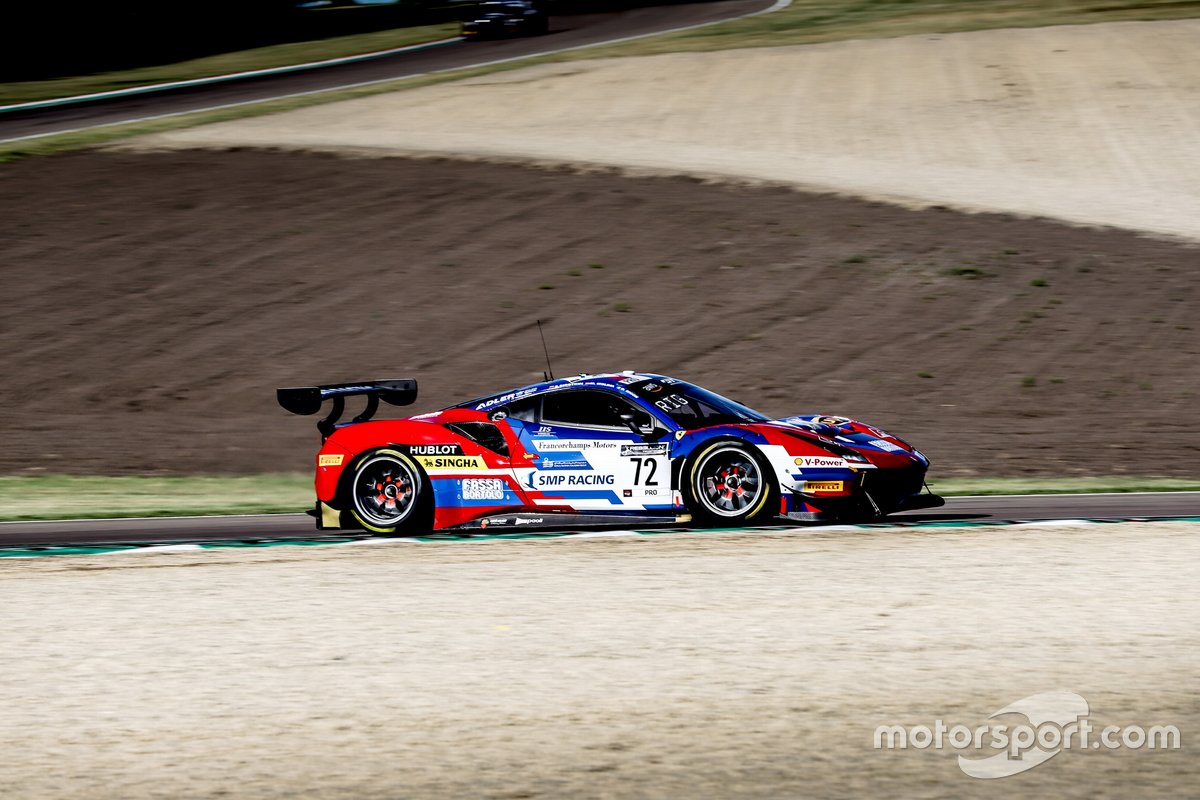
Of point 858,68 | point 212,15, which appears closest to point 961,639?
point 858,68

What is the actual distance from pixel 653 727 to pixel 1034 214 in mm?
20231

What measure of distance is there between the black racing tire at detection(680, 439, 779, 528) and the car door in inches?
8.4

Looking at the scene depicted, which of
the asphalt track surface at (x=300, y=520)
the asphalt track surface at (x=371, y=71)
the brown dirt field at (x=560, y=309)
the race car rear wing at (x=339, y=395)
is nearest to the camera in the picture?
the race car rear wing at (x=339, y=395)

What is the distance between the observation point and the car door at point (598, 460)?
11.9m

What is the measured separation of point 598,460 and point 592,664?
399 centimetres

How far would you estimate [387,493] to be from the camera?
1250cm

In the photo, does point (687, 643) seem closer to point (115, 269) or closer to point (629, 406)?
point (629, 406)

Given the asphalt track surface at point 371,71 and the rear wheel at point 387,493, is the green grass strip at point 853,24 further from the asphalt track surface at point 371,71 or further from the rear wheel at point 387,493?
the rear wheel at point 387,493

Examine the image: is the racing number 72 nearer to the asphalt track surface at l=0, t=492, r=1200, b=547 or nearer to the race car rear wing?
the asphalt track surface at l=0, t=492, r=1200, b=547

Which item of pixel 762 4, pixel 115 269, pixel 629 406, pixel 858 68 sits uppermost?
pixel 762 4

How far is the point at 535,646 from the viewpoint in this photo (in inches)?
337

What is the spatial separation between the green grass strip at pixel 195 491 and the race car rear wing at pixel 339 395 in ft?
6.67

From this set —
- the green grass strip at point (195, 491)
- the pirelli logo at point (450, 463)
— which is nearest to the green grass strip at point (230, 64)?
the green grass strip at point (195, 491)

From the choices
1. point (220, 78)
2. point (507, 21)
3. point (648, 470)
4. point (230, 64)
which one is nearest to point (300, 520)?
point (648, 470)
